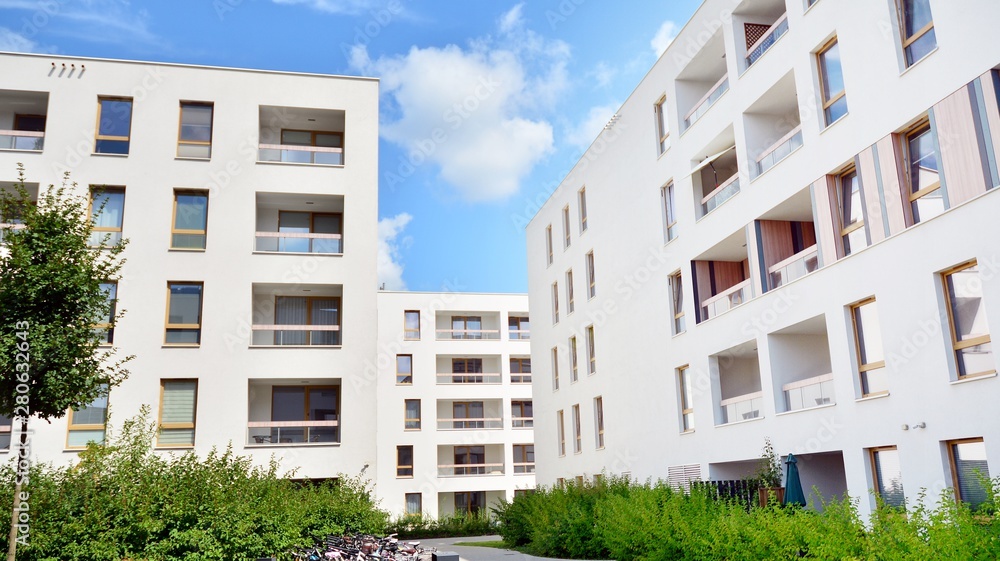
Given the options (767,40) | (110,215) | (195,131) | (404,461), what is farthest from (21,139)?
(404,461)

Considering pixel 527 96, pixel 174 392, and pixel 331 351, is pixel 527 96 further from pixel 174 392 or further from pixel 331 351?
pixel 174 392

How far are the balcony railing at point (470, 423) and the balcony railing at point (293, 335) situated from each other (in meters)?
22.2

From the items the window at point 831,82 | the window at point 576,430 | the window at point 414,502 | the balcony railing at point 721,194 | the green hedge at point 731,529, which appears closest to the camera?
the green hedge at point 731,529

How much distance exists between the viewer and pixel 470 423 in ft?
141

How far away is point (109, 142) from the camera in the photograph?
21.3 m

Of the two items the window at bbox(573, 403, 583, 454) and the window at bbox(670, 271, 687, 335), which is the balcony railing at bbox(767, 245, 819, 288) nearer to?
the window at bbox(670, 271, 687, 335)

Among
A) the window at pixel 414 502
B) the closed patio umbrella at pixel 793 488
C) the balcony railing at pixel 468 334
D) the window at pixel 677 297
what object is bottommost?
the window at pixel 414 502

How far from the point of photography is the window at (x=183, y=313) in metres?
20.3

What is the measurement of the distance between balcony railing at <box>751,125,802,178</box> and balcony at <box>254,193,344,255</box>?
1117 cm

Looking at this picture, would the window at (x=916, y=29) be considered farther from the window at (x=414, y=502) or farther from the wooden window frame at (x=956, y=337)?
the window at (x=414, y=502)

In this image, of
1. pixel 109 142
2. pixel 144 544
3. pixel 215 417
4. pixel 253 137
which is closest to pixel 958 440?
pixel 144 544

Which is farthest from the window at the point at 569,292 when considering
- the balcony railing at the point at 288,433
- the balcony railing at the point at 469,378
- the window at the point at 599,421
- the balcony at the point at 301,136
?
the balcony railing at the point at 469,378

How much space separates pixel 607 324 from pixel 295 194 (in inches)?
424

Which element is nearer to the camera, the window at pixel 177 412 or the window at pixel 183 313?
the window at pixel 177 412
